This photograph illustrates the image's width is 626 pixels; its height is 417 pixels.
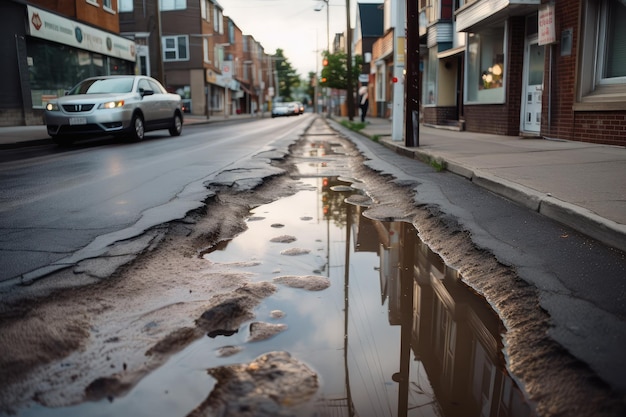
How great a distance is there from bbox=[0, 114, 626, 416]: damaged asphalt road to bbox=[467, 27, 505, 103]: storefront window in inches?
443

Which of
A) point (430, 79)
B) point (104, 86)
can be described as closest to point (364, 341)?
point (104, 86)

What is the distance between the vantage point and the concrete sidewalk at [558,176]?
4.20 meters

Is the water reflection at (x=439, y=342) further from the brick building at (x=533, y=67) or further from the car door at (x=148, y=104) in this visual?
the car door at (x=148, y=104)

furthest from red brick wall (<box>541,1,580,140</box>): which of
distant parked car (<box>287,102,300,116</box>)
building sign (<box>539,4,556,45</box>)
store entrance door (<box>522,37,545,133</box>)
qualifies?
distant parked car (<box>287,102,300,116</box>)

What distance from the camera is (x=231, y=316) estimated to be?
2.84 meters

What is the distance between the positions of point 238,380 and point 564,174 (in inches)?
217

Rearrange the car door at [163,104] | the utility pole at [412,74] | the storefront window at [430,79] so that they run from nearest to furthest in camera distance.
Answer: the utility pole at [412,74]
the car door at [163,104]
the storefront window at [430,79]

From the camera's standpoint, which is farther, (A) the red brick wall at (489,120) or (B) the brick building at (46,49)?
(B) the brick building at (46,49)

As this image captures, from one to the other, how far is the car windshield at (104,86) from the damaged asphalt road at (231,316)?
10.5m

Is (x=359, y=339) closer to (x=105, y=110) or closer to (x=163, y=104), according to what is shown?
(x=105, y=110)

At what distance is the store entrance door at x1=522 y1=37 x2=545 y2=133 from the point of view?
42.9ft

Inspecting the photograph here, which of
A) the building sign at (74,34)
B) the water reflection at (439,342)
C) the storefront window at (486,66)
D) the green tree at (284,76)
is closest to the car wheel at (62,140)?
the building sign at (74,34)

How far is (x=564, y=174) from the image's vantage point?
6.45 meters

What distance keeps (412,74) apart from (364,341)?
29.7 feet
